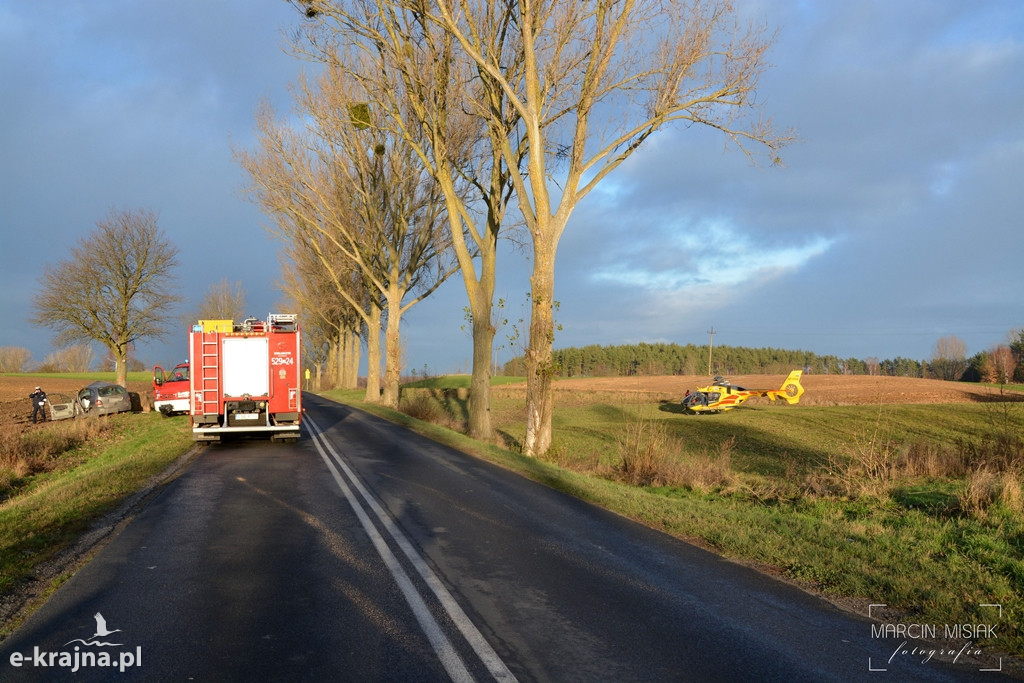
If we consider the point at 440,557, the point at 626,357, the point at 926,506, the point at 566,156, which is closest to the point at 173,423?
the point at 566,156

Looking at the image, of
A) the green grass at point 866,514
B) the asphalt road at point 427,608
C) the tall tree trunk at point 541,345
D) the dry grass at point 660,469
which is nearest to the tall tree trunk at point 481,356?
the green grass at point 866,514

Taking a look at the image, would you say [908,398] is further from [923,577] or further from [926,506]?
[923,577]

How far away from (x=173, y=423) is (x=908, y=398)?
42.4 meters

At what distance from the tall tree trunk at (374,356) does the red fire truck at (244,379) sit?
23.1 metres

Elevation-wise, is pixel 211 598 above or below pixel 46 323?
below

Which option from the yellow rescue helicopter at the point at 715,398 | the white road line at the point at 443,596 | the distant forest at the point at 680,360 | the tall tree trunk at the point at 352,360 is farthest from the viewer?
the distant forest at the point at 680,360

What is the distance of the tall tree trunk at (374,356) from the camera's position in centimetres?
4247

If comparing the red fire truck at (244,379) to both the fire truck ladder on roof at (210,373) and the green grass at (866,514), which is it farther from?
the green grass at (866,514)

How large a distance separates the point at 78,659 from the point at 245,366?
47.2ft

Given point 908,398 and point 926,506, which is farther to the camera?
point 908,398

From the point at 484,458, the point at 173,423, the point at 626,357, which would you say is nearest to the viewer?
the point at 484,458

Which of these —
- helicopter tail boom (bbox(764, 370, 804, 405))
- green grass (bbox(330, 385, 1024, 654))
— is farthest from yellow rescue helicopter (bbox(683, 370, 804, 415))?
green grass (bbox(330, 385, 1024, 654))

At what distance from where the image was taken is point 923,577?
A: 6.80 m

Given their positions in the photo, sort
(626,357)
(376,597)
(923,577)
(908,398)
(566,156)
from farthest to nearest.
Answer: (626,357) → (908,398) → (566,156) → (923,577) → (376,597)
